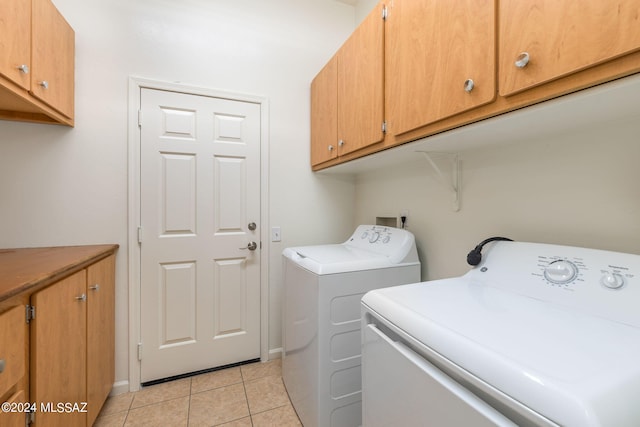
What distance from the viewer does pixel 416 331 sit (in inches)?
26.4

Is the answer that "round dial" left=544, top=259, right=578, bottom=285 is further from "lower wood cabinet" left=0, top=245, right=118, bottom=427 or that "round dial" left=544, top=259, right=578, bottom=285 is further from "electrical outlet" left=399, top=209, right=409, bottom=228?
"lower wood cabinet" left=0, top=245, right=118, bottom=427

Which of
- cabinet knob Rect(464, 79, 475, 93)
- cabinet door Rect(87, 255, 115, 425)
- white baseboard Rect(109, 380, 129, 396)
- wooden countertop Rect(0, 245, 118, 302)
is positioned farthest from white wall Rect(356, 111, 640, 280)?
white baseboard Rect(109, 380, 129, 396)

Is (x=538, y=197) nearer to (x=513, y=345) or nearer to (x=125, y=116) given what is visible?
(x=513, y=345)

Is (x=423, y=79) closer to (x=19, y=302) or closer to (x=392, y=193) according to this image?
Result: (x=392, y=193)

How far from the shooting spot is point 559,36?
641mm

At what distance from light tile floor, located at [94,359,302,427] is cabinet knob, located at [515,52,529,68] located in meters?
1.89

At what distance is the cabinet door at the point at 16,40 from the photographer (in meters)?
1.07

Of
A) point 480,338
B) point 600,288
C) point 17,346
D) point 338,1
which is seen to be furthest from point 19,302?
point 338,1

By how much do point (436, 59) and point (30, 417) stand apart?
72.5 inches

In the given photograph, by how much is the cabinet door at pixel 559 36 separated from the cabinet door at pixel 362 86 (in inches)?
23.2

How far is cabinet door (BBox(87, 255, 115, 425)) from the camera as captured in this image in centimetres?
134

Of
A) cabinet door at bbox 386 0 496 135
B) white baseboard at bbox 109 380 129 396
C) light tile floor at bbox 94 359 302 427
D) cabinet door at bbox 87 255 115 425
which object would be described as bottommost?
light tile floor at bbox 94 359 302 427

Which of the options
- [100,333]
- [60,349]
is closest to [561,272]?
[60,349]

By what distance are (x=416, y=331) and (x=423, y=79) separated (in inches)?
35.6
